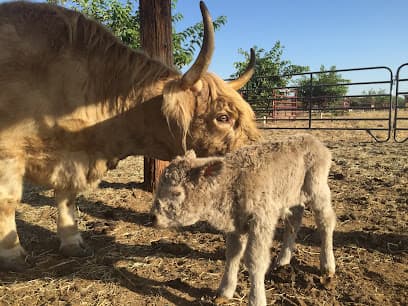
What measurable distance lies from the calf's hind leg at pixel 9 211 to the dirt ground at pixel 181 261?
0.49 feet

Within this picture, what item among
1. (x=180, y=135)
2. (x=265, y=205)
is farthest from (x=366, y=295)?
(x=180, y=135)

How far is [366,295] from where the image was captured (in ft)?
9.42

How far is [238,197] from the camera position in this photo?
268 centimetres

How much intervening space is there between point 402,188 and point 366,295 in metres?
3.35

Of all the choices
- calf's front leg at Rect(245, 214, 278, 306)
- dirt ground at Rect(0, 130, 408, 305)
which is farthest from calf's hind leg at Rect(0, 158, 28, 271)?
calf's front leg at Rect(245, 214, 278, 306)

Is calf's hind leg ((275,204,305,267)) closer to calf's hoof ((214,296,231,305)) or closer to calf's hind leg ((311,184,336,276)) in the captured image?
calf's hind leg ((311,184,336,276))

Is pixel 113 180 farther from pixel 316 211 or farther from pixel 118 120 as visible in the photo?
pixel 316 211

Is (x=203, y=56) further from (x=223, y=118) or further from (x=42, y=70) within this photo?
(x=42, y=70)

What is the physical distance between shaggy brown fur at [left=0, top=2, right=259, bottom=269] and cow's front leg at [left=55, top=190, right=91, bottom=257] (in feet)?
0.22

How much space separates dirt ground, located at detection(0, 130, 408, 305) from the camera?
2.96 metres

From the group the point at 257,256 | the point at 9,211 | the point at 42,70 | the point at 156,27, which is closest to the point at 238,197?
the point at 257,256

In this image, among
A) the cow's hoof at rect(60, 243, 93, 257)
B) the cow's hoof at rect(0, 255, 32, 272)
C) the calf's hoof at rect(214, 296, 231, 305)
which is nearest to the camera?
the calf's hoof at rect(214, 296, 231, 305)

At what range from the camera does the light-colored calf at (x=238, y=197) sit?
260 centimetres

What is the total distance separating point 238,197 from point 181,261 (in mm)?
1306
